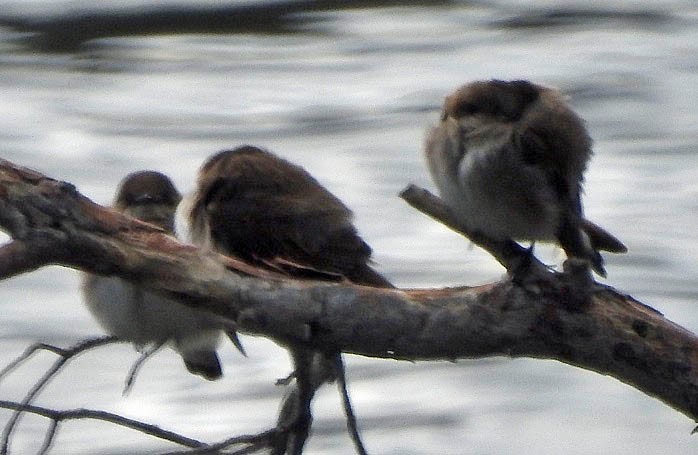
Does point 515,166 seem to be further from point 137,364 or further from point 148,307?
point 148,307

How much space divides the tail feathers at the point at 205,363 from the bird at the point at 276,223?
101 cm

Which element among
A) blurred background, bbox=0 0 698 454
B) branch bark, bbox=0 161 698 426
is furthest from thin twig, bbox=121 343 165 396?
blurred background, bbox=0 0 698 454

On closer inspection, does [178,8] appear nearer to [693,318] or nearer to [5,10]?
[5,10]

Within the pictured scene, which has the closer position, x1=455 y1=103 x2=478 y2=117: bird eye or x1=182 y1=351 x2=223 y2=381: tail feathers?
x1=455 y1=103 x2=478 y2=117: bird eye

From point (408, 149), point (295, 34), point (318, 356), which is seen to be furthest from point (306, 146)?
point (318, 356)

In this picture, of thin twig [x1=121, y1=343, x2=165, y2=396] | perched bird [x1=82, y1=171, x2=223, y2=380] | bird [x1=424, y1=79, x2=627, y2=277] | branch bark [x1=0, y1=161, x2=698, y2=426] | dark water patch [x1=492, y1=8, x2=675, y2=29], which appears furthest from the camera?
dark water patch [x1=492, y1=8, x2=675, y2=29]

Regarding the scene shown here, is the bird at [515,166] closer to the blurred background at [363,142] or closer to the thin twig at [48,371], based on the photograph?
the thin twig at [48,371]

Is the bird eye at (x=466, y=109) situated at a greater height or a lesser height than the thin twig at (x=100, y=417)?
greater

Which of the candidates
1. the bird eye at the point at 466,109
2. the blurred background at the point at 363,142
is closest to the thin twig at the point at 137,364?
the bird eye at the point at 466,109

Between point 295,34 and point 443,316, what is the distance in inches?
576

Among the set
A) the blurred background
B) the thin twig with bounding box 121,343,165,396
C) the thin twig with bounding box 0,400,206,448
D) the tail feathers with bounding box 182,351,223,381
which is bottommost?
the blurred background

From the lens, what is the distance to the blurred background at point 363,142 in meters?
12.9

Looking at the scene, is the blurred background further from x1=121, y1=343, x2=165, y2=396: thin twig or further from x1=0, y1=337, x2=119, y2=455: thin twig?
x1=0, y1=337, x2=119, y2=455: thin twig

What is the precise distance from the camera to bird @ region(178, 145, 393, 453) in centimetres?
681
